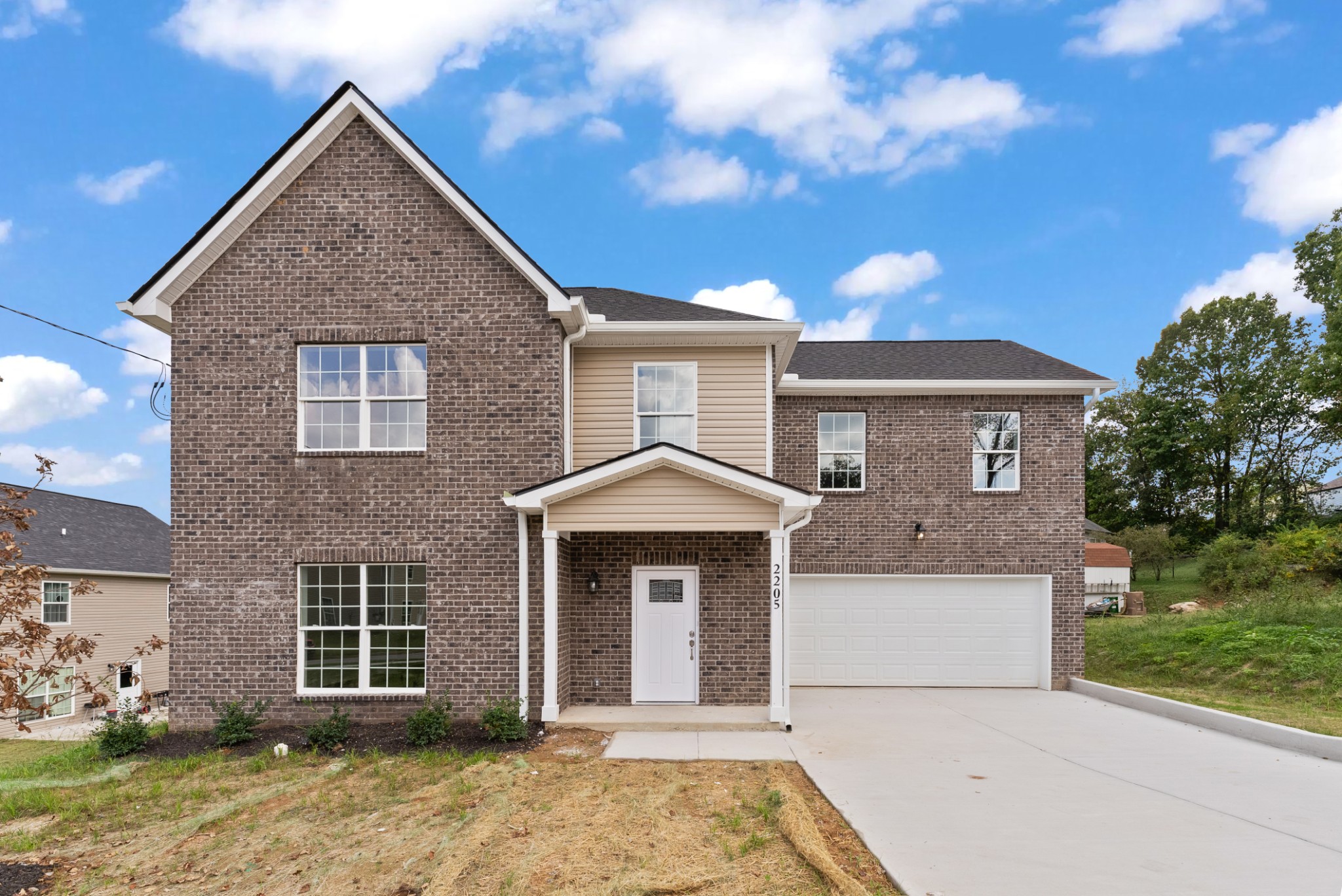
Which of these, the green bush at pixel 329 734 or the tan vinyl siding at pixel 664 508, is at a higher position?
the tan vinyl siding at pixel 664 508

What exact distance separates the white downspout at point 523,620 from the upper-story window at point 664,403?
253 cm

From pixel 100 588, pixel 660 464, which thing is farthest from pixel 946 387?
pixel 100 588

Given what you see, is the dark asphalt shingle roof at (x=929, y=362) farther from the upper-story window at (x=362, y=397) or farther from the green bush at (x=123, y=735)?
the green bush at (x=123, y=735)

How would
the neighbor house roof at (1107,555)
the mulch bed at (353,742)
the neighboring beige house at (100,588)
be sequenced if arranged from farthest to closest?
1. the neighbor house roof at (1107,555)
2. the neighboring beige house at (100,588)
3. the mulch bed at (353,742)

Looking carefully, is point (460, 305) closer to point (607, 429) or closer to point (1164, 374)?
point (607, 429)

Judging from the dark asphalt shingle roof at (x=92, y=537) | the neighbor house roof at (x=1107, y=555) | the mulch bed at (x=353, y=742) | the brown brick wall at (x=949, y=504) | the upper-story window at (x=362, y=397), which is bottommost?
the neighbor house roof at (x=1107, y=555)

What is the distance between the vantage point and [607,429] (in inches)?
471


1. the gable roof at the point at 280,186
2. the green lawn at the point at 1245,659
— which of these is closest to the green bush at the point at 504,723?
the gable roof at the point at 280,186

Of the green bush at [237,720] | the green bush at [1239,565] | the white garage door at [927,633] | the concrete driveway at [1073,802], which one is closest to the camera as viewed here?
the concrete driveway at [1073,802]

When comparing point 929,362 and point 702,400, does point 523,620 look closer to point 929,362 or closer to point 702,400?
point 702,400

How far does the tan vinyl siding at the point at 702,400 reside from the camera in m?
12.0

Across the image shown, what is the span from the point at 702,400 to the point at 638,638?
12.4 ft

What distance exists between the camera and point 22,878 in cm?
588

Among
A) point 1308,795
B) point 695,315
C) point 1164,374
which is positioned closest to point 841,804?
point 1308,795
